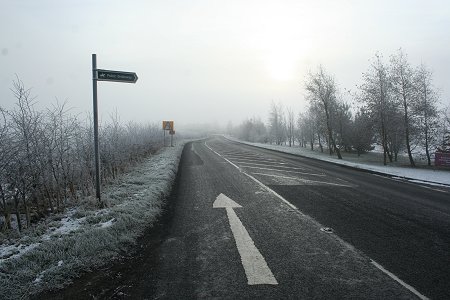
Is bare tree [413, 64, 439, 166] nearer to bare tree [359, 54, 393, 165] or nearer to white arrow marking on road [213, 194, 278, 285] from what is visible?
bare tree [359, 54, 393, 165]

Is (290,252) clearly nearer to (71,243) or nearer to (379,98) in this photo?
(71,243)

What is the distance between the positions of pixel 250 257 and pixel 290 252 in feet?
2.22

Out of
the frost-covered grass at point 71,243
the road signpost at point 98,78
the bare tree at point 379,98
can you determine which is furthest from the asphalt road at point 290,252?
the bare tree at point 379,98

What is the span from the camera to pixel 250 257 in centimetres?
472

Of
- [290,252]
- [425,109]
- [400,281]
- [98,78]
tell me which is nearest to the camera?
[400,281]

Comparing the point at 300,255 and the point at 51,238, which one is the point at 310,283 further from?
the point at 51,238

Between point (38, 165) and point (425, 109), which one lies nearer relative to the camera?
point (38, 165)

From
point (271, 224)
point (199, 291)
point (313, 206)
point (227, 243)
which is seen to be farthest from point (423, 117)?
point (199, 291)

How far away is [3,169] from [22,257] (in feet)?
12.1

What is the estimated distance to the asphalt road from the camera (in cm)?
379

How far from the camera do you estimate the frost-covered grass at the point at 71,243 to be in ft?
13.7

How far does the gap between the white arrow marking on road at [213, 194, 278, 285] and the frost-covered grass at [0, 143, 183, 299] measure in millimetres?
1844

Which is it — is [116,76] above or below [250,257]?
above

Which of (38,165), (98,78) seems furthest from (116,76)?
(38,165)
